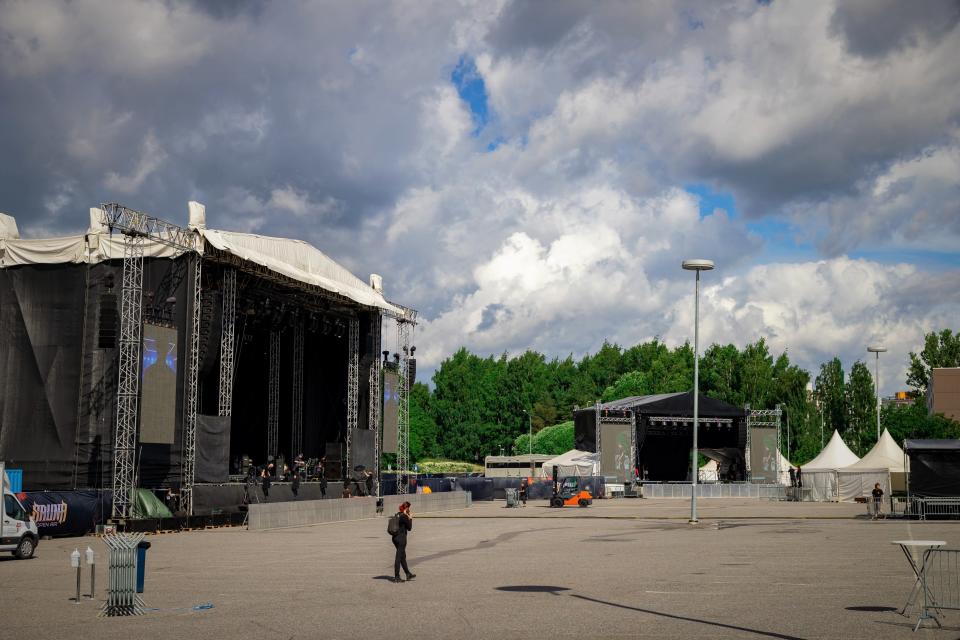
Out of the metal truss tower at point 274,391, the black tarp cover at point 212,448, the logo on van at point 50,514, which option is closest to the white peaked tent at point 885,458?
the metal truss tower at point 274,391

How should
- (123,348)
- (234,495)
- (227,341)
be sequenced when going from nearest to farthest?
(123,348)
(234,495)
(227,341)

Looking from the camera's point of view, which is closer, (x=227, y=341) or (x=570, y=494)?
(x=227, y=341)

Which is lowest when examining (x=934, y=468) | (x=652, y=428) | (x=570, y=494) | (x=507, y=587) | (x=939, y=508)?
(x=570, y=494)

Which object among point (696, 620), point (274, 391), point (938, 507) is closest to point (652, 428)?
point (274, 391)

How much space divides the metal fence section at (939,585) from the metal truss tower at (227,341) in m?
29.8

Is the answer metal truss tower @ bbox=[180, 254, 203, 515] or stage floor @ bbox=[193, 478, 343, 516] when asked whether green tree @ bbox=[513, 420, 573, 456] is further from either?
metal truss tower @ bbox=[180, 254, 203, 515]

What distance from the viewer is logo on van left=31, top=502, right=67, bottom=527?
109 feet

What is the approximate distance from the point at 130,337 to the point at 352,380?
62.8 feet

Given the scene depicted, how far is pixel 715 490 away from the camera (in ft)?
231

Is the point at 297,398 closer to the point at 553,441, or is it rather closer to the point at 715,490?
the point at 715,490

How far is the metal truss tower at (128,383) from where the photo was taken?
37.3 meters

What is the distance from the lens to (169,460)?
41.1 metres

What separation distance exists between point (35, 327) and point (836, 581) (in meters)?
34.6

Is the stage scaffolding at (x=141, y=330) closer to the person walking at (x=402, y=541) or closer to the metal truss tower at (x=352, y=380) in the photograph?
the metal truss tower at (x=352, y=380)
